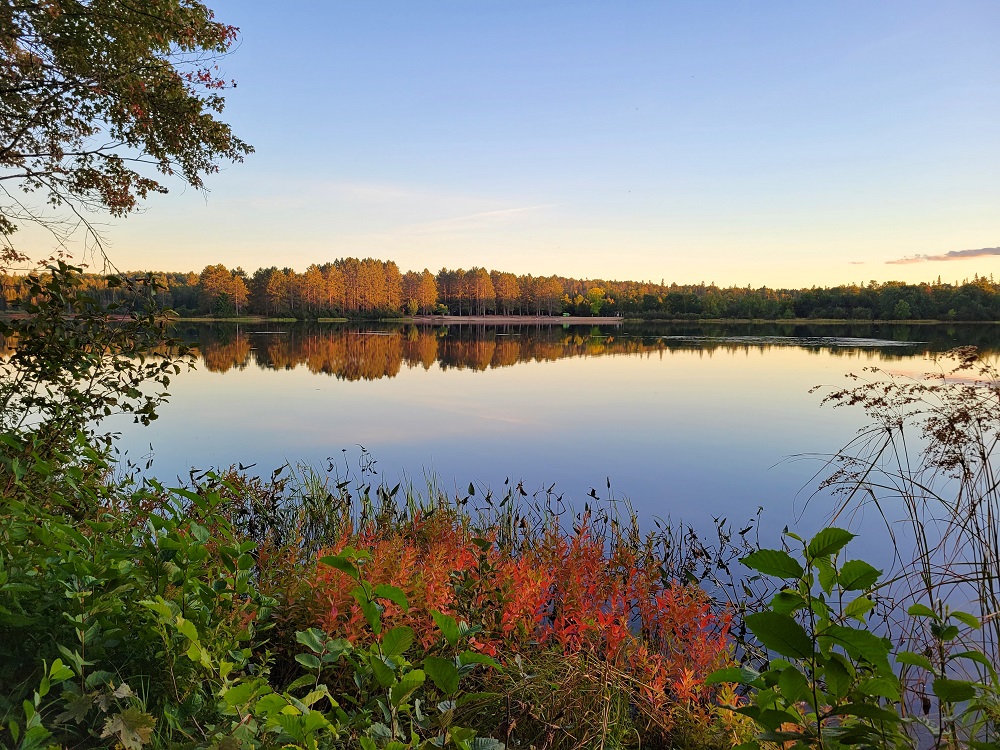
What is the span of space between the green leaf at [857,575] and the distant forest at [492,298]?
260ft

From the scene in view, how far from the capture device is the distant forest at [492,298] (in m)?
73.5

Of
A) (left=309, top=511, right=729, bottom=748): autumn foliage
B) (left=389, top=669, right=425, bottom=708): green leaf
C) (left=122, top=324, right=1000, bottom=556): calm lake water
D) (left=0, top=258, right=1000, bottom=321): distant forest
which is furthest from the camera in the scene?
(left=0, top=258, right=1000, bottom=321): distant forest

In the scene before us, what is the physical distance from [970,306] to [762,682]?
8209cm

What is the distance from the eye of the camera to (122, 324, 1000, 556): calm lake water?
10.9m

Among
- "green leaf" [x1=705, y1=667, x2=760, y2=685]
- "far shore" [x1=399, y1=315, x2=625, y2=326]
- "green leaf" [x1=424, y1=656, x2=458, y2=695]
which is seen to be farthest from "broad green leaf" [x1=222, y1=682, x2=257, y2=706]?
"far shore" [x1=399, y1=315, x2=625, y2=326]

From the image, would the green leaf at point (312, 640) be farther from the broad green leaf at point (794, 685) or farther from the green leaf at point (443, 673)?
the broad green leaf at point (794, 685)

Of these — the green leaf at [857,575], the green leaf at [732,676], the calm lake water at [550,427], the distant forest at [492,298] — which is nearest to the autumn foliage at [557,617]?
the green leaf at [732,676]

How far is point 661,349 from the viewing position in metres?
43.2

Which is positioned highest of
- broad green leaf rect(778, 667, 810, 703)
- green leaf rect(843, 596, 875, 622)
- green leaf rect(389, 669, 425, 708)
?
green leaf rect(843, 596, 875, 622)

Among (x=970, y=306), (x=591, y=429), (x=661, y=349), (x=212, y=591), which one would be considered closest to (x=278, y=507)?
(x=212, y=591)

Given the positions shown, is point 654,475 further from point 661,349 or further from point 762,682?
point 661,349

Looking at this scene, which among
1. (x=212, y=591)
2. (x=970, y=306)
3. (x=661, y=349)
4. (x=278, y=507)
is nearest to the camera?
(x=212, y=591)

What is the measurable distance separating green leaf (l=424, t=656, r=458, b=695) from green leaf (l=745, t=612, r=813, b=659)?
2.78 ft

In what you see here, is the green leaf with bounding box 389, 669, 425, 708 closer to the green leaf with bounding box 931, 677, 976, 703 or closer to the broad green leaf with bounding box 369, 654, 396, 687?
the broad green leaf with bounding box 369, 654, 396, 687
